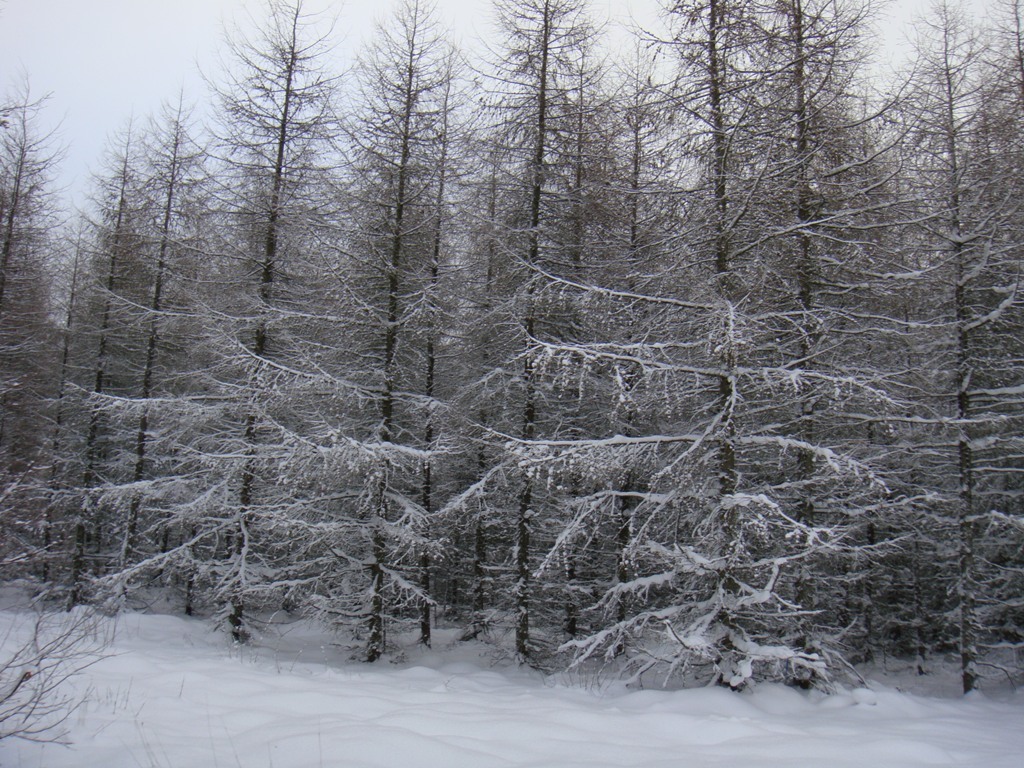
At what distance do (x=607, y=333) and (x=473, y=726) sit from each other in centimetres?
695

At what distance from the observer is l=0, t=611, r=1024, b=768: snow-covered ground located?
4277 millimetres

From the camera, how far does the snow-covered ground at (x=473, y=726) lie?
4277mm

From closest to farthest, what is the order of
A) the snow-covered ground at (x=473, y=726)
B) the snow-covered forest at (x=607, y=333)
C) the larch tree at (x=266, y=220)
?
the snow-covered ground at (x=473, y=726) < the snow-covered forest at (x=607, y=333) < the larch tree at (x=266, y=220)

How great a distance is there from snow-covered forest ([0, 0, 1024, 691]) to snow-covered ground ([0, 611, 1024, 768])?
775 mm

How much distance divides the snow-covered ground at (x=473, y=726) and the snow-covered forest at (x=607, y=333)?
0.78m

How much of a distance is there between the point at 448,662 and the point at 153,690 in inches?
276

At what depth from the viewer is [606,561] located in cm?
1434

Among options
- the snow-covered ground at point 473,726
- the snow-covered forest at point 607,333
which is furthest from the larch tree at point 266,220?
the snow-covered ground at point 473,726

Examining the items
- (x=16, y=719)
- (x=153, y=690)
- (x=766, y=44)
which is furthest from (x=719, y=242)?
(x=16, y=719)

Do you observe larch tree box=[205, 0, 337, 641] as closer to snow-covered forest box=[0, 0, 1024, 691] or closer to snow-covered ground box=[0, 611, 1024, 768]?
snow-covered forest box=[0, 0, 1024, 691]

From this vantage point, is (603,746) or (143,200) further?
(143,200)

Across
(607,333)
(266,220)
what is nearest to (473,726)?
(607,333)

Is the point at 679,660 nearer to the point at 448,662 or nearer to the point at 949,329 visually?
the point at 448,662

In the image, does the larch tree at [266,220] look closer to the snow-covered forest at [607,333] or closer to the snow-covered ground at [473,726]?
the snow-covered forest at [607,333]
